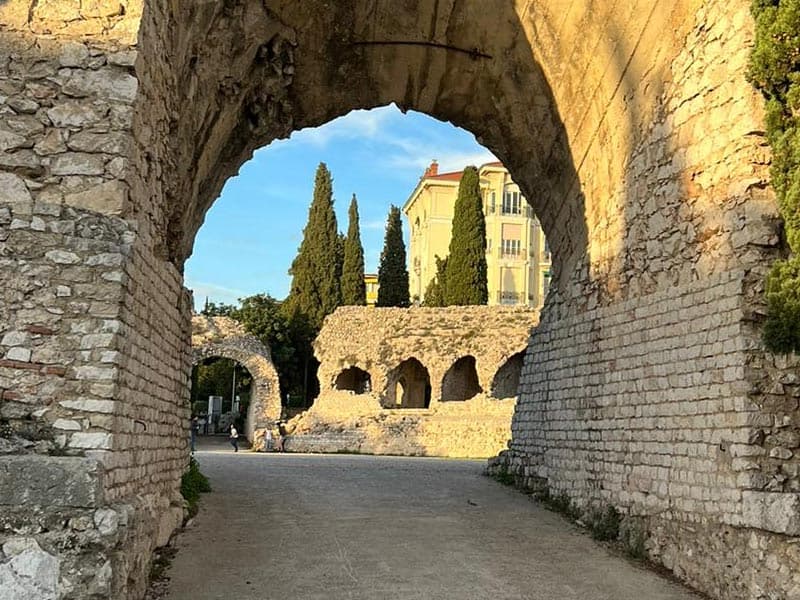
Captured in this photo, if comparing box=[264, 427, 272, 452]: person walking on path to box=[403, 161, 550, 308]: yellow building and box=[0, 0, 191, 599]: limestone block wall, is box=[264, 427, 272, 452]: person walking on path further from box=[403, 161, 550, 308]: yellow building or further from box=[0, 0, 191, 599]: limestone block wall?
box=[403, 161, 550, 308]: yellow building

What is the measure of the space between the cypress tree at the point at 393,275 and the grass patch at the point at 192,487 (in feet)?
87.0

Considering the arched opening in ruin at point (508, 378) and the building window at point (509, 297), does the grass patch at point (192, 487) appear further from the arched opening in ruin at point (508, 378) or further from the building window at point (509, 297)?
the building window at point (509, 297)

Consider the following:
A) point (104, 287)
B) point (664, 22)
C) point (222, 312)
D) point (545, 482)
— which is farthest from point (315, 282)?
point (104, 287)

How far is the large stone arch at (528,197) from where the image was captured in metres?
5.20

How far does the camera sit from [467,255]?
35.5 m

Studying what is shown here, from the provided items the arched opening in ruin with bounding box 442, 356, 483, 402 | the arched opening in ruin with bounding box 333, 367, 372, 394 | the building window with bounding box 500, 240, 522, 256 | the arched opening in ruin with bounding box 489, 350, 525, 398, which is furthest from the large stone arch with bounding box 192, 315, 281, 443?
the building window with bounding box 500, 240, 522, 256

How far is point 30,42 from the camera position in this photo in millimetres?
5625

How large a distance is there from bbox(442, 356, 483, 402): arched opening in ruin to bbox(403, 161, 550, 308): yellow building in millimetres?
16612

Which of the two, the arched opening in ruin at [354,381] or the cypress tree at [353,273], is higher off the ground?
the cypress tree at [353,273]

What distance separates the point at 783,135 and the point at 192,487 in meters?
8.30

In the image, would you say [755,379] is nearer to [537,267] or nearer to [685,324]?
[685,324]

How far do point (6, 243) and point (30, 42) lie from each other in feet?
5.10

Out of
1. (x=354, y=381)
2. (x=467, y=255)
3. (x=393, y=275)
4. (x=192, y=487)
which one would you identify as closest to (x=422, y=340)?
(x=354, y=381)

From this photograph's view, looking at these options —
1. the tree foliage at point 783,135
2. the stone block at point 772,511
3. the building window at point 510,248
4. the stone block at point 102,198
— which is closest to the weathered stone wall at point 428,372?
the stone block at point 772,511
